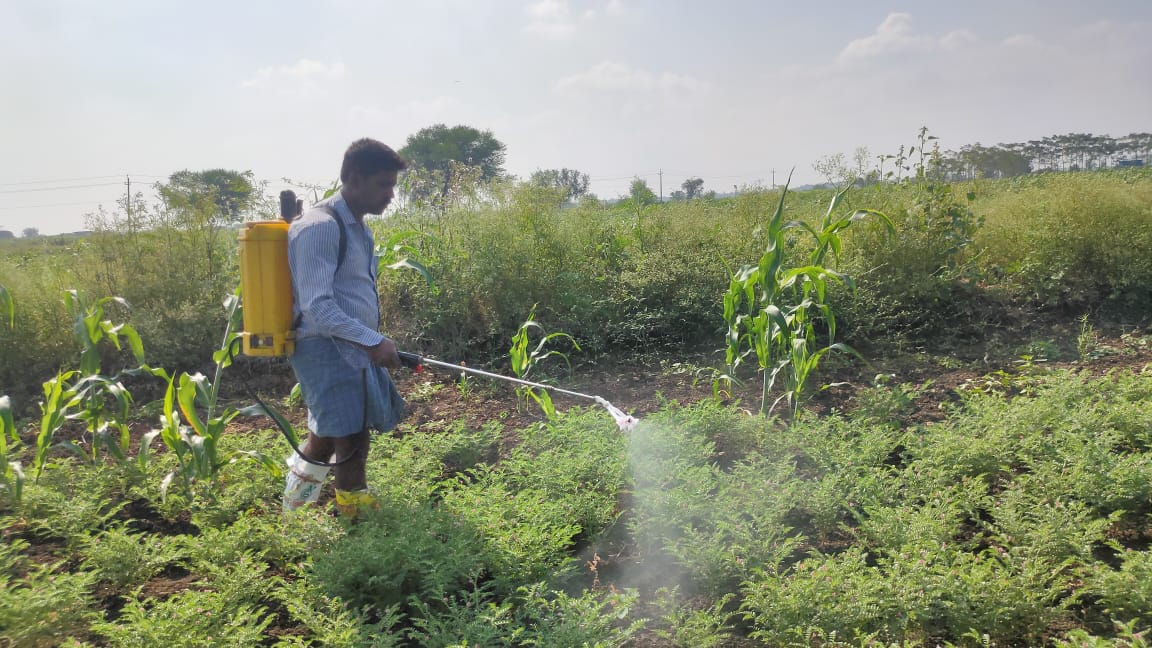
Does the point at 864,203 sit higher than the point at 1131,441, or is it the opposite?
the point at 864,203

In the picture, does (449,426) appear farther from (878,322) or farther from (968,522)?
(878,322)

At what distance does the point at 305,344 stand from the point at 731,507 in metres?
1.96

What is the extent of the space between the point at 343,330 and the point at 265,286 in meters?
0.40

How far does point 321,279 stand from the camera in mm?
2629

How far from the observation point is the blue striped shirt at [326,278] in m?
2.62

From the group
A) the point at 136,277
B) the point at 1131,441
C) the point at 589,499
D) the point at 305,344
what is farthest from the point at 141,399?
the point at 1131,441

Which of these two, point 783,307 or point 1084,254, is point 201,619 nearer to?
point 783,307

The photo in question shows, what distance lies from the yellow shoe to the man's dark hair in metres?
1.34

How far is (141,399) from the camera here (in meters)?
5.22

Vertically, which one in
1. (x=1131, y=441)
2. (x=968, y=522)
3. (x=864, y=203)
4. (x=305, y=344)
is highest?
(x=864, y=203)

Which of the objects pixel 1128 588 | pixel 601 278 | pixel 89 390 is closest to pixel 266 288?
pixel 89 390

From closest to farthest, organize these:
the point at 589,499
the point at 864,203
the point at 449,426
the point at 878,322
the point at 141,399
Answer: the point at 589,499 < the point at 449,426 < the point at 141,399 < the point at 878,322 < the point at 864,203

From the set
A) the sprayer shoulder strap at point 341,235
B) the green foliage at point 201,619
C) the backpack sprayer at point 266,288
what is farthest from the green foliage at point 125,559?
the sprayer shoulder strap at point 341,235

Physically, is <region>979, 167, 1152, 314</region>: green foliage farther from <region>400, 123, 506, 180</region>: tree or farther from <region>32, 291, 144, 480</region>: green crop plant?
<region>400, 123, 506, 180</region>: tree
